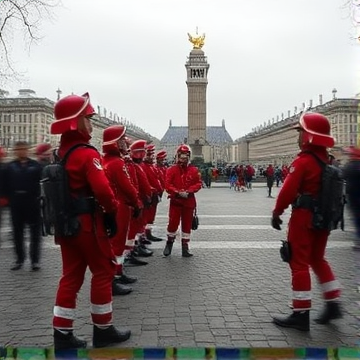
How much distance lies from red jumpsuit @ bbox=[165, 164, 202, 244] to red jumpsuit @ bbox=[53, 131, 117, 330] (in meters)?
4.37

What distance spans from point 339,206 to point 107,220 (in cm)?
229

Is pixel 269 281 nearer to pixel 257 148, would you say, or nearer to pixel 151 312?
pixel 151 312

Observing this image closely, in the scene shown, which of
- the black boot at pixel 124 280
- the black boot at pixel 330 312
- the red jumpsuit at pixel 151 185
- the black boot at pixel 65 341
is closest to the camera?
the black boot at pixel 65 341

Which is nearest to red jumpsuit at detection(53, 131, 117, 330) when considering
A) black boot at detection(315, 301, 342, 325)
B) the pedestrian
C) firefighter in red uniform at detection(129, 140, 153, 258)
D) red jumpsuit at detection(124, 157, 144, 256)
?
Answer: black boot at detection(315, 301, 342, 325)

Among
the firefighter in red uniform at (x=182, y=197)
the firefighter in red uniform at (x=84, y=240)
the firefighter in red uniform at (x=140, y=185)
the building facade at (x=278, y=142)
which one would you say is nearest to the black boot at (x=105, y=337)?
the firefighter in red uniform at (x=84, y=240)

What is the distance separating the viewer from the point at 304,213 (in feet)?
15.8

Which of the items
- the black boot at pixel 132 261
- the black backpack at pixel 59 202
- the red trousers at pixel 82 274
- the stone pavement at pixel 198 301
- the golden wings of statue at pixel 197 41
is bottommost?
the stone pavement at pixel 198 301

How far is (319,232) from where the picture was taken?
4.94 metres

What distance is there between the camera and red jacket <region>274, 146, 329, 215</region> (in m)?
4.80

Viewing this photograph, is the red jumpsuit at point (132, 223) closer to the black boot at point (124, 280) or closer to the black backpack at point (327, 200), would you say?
the black boot at point (124, 280)

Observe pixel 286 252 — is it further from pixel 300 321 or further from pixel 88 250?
pixel 88 250

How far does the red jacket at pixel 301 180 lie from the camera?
15.8 ft

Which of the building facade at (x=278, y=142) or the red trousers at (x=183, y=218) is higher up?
the building facade at (x=278, y=142)

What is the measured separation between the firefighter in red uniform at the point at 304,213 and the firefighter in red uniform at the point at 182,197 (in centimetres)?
385
